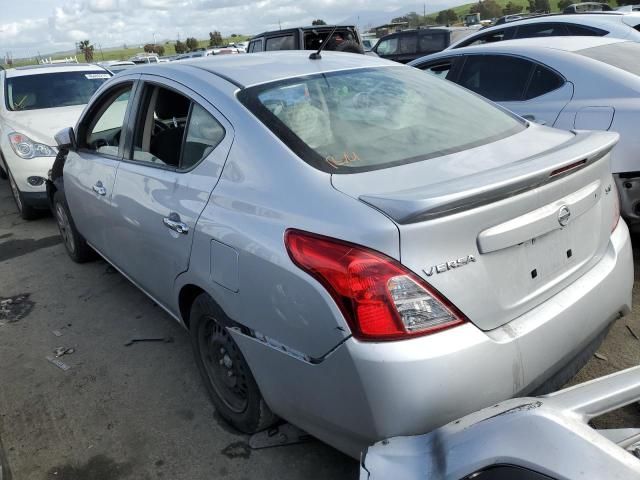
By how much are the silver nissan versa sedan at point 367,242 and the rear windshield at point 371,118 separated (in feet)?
0.04

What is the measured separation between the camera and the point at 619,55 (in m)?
4.36

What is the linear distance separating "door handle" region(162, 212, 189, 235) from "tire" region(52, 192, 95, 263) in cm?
239

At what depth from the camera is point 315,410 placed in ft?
6.33

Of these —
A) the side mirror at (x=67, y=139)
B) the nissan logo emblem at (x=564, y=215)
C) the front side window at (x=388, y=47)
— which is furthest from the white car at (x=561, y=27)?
the front side window at (x=388, y=47)

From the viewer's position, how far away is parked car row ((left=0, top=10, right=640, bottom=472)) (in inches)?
67.1

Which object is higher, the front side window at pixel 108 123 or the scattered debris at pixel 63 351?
the front side window at pixel 108 123

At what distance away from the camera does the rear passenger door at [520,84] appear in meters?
4.18

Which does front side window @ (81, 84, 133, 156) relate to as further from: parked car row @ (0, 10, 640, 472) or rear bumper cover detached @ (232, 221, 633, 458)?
rear bumper cover detached @ (232, 221, 633, 458)

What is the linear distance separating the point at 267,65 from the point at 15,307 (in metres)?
2.98

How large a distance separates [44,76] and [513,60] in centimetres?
600

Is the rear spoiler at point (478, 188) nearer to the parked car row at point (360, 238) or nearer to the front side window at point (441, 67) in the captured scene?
the parked car row at point (360, 238)

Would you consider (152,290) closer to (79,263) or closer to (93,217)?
(93,217)

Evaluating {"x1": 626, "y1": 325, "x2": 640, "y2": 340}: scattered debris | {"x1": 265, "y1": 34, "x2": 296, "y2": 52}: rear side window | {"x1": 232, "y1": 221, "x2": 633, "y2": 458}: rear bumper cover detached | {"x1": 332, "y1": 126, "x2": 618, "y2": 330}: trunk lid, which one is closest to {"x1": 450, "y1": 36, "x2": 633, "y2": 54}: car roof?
{"x1": 626, "y1": 325, "x2": 640, "y2": 340}: scattered debris

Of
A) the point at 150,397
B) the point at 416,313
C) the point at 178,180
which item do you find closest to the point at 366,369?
the point at 416,313
